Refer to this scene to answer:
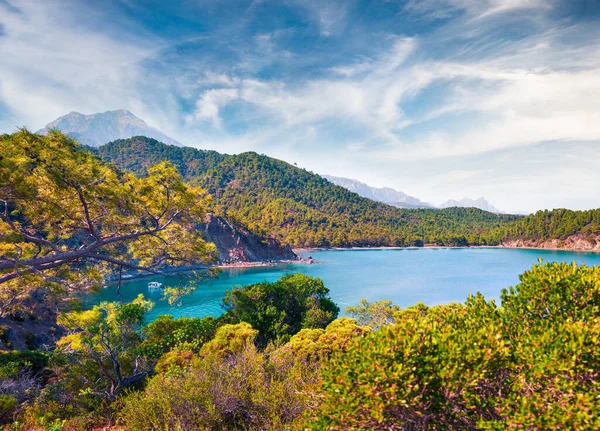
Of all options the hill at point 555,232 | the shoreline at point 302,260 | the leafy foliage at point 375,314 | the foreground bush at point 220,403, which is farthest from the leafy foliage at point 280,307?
the hill at point 555,232

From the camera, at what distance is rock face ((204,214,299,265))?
73.4m

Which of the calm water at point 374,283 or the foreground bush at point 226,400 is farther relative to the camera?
the calm water at point 374,283

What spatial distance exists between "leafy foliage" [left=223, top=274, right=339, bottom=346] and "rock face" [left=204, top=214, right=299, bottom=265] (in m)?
49.0

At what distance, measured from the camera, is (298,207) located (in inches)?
5487

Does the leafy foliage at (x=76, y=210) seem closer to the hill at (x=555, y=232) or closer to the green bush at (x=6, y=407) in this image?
the green bush at (x=6, y=407)

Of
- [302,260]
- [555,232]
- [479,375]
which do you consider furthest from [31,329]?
[555,232]

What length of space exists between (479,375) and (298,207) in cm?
13611

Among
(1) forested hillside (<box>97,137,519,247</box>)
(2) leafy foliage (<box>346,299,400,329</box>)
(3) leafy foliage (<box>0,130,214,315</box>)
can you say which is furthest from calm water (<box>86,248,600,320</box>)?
(1) forested hillside (<box>97,137,519,247</box>)

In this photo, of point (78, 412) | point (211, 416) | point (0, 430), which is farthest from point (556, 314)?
point (78, 412)

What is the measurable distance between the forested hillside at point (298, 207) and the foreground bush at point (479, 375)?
341ft

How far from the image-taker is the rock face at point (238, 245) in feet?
241

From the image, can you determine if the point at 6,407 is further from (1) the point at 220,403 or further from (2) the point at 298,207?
(2) the point at 298,207

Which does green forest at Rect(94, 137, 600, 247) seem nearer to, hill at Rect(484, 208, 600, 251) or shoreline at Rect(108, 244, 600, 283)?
hill at Rect(484, 208, 600, 251)

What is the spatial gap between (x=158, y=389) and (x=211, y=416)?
1527mm
